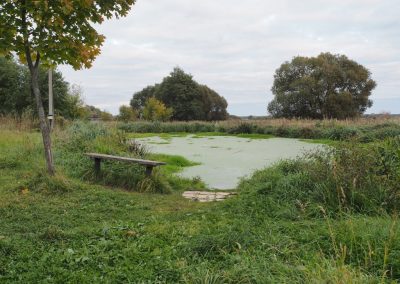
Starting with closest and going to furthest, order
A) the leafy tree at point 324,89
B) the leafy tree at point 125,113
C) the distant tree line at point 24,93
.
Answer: the distant tree line at point 24,93
the leafy tree at point 324,89
the leafy tree at point 125,113

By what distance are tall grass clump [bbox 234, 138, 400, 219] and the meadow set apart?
1 centimetres

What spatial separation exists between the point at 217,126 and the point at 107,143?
17.4 m

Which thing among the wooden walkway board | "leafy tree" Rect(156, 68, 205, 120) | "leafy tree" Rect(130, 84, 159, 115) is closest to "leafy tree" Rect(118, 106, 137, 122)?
"leafy tree" Rect(156, 68, 205, 120)

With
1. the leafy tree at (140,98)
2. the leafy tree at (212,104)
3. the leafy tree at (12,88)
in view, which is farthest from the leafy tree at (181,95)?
the leafy tree at (12,88)

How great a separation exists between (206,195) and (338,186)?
228 centimetres

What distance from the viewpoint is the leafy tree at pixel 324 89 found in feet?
117

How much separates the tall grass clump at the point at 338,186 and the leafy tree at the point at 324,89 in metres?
31.8

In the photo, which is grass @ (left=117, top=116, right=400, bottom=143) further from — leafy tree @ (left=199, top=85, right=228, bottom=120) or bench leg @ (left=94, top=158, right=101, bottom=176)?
leafy tree @ (left=199, top=85, right=228, bottom=120)

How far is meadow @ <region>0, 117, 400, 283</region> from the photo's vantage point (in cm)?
276

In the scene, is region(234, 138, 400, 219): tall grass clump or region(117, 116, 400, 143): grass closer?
region(234, 138, 400, 219): tall grass clump

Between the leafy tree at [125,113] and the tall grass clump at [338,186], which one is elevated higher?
the leafy tree at [125,113]

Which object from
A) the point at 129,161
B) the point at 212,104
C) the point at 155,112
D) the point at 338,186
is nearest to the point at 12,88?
the point at 155,112

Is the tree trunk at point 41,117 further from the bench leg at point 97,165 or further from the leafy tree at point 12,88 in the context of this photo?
the leafy tree at point 12,88

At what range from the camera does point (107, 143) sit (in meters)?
8.55
